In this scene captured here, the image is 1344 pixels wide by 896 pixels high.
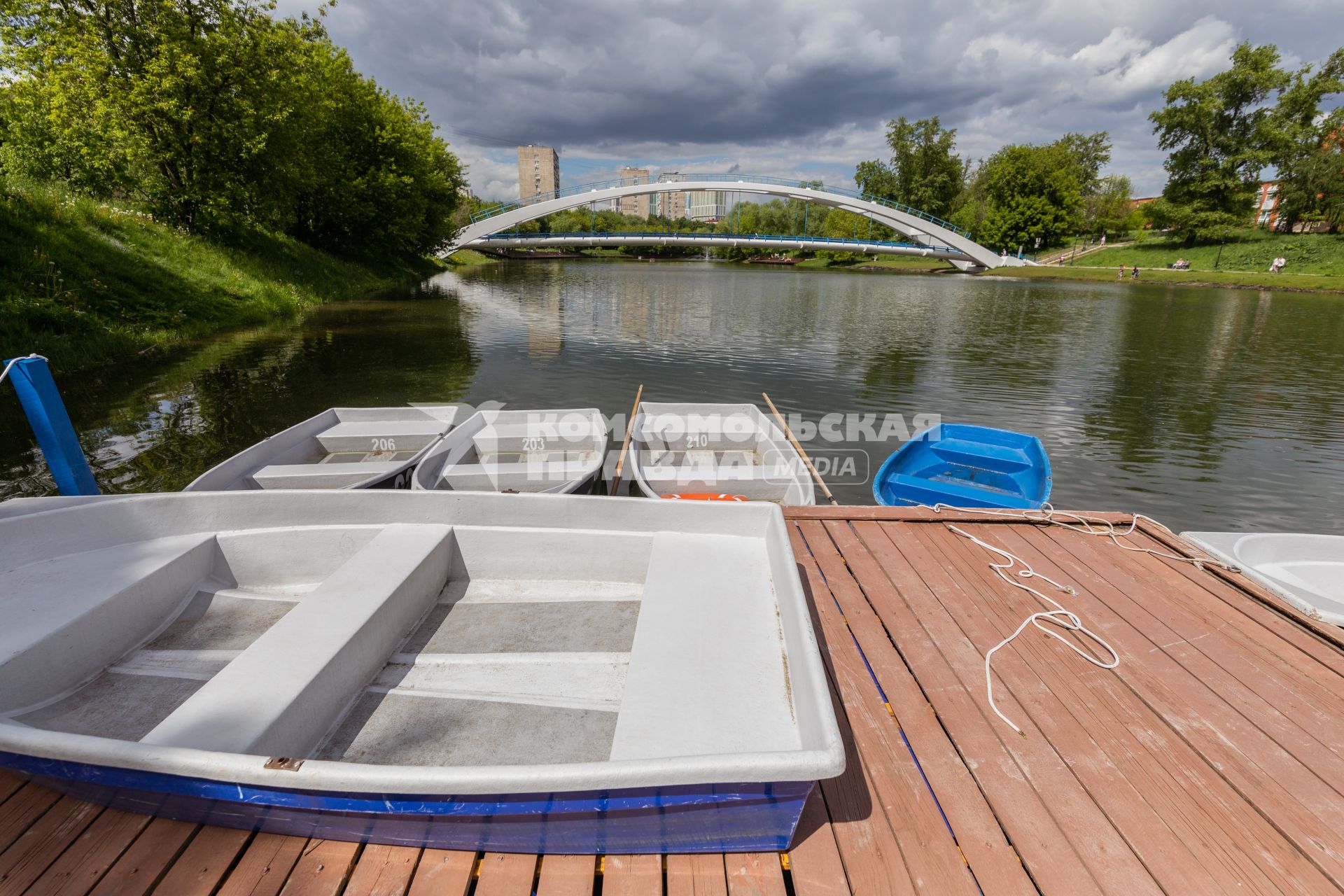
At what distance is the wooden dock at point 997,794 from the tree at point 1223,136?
71.4 metres

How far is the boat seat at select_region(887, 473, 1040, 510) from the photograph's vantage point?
7078 millimetres

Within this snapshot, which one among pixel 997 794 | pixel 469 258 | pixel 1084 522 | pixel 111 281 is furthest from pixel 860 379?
pixel 469 258

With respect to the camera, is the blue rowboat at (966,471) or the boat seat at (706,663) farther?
the blue rowboat at (966,471)

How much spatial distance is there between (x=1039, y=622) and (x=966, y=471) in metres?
5.03

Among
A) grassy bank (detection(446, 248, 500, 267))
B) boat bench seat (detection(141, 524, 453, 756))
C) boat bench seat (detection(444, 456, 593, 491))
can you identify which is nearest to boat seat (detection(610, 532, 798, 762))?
boat bench seat (detection(141, 524, 453, 756))

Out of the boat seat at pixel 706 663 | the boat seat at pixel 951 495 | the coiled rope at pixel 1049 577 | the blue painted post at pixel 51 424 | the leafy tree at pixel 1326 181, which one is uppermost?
the leafy tree at pixel 1326 181

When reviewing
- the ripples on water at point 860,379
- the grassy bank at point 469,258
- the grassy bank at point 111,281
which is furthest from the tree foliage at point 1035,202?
the grassy bank at point 111,281

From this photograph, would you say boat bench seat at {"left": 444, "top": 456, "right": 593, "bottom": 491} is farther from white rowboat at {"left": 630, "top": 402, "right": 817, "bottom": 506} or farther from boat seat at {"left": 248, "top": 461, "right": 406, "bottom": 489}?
white rowboat at {"left": 630, "top": 402, "right": 817, "bottom": 506}

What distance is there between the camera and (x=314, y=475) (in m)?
6.96

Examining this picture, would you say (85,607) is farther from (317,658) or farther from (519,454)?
(519,454)

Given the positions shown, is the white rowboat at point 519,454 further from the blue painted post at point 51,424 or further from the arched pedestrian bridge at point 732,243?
the arched pedestrian bridge at point 732,243

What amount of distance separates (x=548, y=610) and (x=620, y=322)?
25049 mm

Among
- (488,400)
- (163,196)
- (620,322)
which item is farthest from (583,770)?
(163,196)

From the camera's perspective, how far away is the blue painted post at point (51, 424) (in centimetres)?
470
